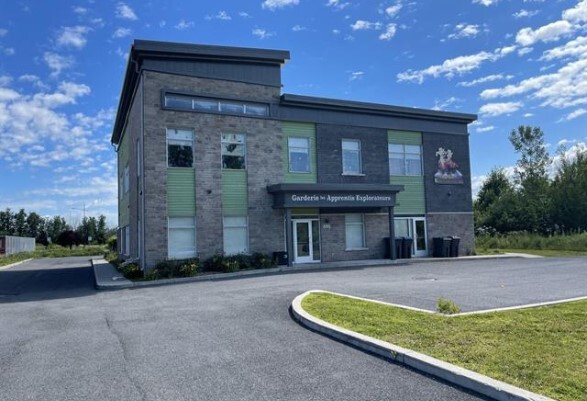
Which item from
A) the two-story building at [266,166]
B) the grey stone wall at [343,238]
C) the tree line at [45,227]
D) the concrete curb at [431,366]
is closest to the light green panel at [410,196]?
the two-story building at [266,166]

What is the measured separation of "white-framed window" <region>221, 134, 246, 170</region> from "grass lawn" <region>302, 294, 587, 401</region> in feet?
39.2

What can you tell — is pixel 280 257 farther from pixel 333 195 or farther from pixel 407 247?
pixel 407 247

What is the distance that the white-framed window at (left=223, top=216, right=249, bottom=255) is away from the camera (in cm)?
2027

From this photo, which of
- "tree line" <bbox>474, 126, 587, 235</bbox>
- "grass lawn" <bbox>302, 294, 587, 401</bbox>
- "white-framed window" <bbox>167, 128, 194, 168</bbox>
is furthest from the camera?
"tree line" <bbox>474, 126, 587, 235</bbox>

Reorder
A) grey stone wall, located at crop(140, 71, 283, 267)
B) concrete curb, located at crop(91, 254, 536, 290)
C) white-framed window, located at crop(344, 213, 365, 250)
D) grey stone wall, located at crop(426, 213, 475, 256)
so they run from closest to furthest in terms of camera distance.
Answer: concrete curb, located at crop(91, 254, 536, 290) < grey stone wall, located at crop(140, 71, 283, 267) < white-framed window, located at crop(344, 213, 365, 250) < grey stone wall, located at crop(426, 213, 475, 256)

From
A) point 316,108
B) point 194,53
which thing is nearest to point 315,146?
point 316,108

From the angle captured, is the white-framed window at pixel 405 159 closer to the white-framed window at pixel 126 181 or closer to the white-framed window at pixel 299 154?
the white-framed window at pixel 299 154

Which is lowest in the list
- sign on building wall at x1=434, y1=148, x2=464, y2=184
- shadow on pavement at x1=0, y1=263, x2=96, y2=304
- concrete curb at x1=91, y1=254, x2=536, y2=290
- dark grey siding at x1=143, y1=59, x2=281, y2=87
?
shadow on pavement at x1=0, y1=263, x2=96, y2=304

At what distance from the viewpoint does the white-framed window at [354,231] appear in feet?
76.1

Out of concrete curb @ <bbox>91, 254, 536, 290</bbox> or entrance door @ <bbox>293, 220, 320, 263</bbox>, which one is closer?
concrete curb @ <bbox>91, 254, 536, 290</bbox>

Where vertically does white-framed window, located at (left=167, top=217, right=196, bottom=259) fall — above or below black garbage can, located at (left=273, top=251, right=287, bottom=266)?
above

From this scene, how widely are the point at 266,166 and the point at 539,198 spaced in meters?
32.8

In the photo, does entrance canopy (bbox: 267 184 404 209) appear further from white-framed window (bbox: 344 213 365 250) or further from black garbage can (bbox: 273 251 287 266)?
black garbage can (bbox: 273 251 287 266)

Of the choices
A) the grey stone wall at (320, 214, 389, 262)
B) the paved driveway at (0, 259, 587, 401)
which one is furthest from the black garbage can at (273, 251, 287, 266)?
the paved driveway at (0, 259, 587, 401)
